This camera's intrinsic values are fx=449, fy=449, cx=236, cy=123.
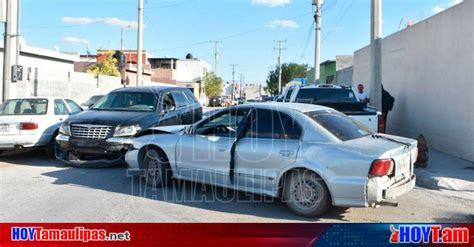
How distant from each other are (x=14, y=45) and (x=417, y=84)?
13.6m

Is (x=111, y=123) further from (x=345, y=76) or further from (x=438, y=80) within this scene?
(x=345, y=76)

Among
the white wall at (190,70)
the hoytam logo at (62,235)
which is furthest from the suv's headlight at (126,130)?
the white wall at (190,70)

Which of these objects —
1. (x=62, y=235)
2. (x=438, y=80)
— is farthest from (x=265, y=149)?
(x=438, y=80)

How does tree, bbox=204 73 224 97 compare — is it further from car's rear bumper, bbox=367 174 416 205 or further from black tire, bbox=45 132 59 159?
car's rear bumper, bbox=367 174 416 205

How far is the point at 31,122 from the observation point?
33.0 ft

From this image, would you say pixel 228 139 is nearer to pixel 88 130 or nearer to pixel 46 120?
pixel 88 130

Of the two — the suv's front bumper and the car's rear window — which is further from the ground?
the car's rear window

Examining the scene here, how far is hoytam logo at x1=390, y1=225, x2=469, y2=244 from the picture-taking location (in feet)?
13.3

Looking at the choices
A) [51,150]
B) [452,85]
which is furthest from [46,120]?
[452,85]

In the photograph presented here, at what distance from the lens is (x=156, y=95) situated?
10.6m

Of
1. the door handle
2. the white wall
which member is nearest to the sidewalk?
the door handle

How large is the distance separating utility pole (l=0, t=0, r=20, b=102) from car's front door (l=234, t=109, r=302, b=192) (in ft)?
39.8

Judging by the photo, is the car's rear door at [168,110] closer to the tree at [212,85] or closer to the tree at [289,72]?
the tree at [212,85]

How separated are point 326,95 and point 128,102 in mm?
5472
